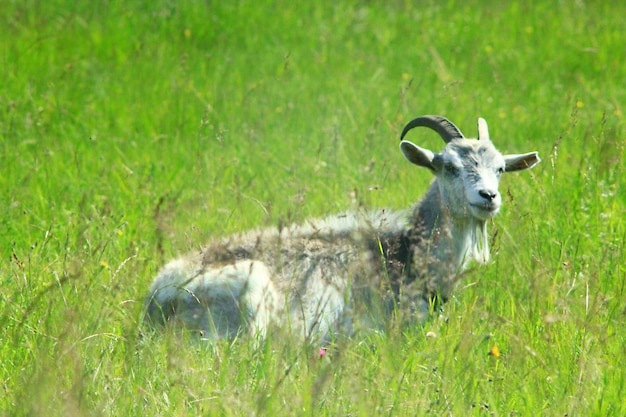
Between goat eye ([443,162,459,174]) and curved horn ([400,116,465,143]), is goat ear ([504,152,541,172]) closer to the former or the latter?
curved horn ([400,116,465,143])

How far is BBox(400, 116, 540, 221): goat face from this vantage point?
6215mm

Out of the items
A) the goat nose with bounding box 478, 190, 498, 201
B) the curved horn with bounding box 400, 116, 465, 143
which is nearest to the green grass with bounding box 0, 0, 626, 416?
the goat nose with bounding box 478, 190, 498, 201

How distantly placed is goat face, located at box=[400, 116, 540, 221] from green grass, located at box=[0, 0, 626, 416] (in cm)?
23

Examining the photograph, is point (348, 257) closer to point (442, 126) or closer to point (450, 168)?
point (450, 168)

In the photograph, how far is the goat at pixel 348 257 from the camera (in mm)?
5852

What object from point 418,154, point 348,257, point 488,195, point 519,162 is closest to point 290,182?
point 418,154

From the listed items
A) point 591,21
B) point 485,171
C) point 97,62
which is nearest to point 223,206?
point 485,171

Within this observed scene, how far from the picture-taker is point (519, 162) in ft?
23.1

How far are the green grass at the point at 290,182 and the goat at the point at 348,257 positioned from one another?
22 centimetres

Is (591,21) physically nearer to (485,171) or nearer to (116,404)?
→ (485,171)

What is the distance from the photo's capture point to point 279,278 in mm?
6176

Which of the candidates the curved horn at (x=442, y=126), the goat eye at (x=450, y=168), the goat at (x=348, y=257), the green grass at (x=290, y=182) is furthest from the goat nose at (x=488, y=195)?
the curved horn at (x=442, y=126)

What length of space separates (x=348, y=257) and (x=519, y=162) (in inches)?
63.7

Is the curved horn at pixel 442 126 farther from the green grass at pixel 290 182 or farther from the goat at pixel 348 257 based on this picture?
the green grass at pixel 290 182
